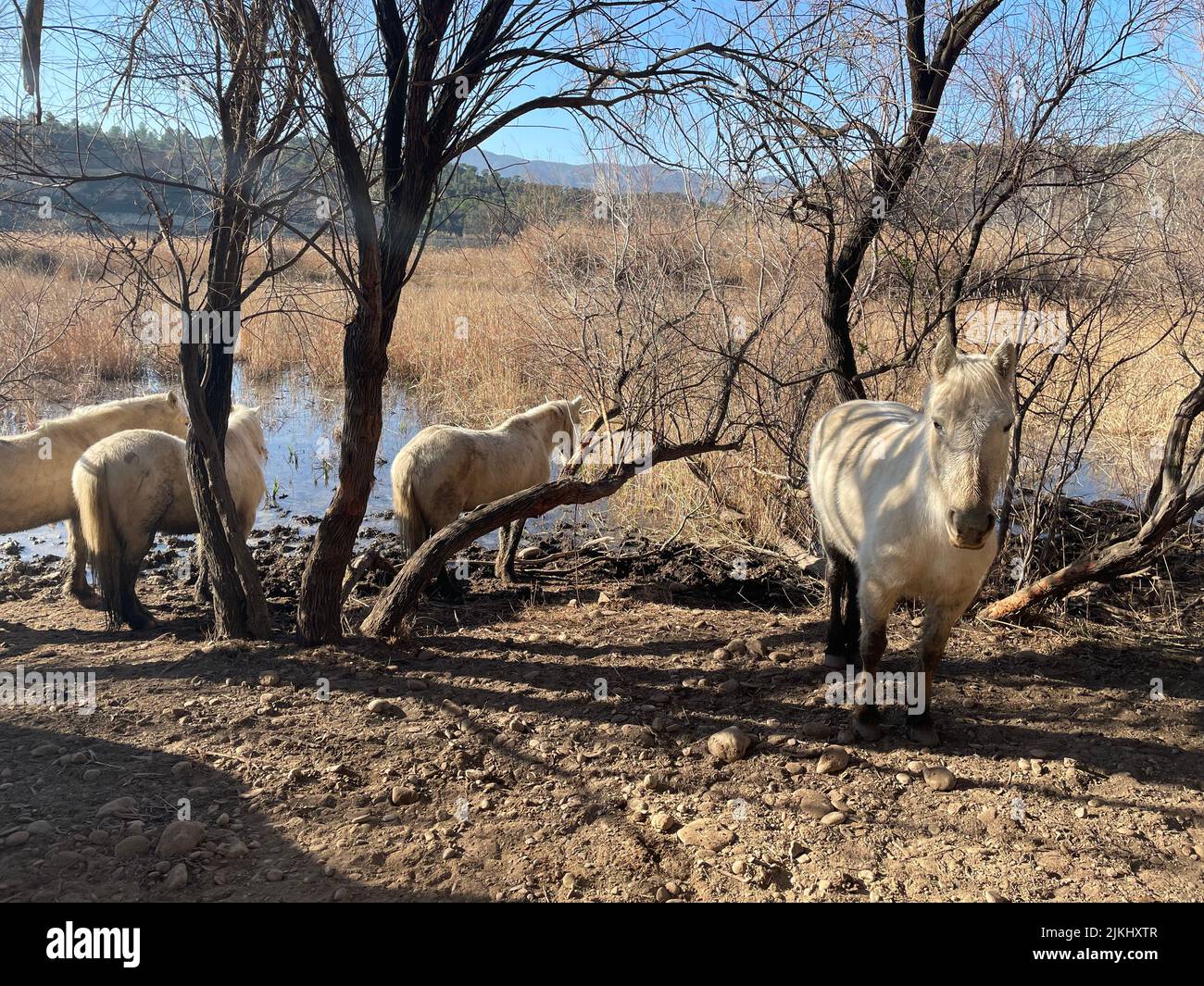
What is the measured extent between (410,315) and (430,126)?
40.4 ft

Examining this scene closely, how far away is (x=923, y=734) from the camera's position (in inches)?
172

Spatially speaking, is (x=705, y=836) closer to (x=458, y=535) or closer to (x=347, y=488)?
(x=458, y=535)

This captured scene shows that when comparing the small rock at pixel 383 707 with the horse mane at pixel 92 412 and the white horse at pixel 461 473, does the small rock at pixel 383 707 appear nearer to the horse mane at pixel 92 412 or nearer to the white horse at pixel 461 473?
the white horse at pixel 461 473

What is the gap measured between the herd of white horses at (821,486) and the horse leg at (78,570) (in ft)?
0.04

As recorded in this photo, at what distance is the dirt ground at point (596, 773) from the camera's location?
3.28m

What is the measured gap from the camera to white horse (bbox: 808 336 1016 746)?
12.0 ft

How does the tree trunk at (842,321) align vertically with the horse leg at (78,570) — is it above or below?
above

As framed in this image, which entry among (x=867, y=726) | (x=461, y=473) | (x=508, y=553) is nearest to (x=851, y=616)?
(x=867, y=726)

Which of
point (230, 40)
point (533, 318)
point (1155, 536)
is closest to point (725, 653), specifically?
point (1155, 536)

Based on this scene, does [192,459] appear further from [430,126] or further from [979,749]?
[979,749]

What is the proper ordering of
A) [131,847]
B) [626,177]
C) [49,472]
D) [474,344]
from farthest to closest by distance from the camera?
[474,344], [626,177], [49,472], [131,847]

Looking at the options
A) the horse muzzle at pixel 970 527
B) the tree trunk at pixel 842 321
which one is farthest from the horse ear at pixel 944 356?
the tree trunk at pixel 842 321

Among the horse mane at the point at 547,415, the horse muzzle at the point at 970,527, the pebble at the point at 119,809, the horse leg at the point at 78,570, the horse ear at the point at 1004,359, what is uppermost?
the horse ear at the point at 1004,359

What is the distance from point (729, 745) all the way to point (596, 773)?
67 cm
